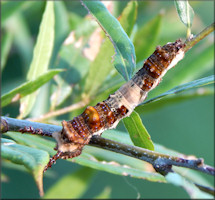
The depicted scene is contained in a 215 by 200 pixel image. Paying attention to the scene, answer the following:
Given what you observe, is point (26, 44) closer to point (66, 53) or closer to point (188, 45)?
point (66, 53)

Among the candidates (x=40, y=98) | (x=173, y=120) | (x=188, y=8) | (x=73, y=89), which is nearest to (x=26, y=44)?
(x=40, y=98)

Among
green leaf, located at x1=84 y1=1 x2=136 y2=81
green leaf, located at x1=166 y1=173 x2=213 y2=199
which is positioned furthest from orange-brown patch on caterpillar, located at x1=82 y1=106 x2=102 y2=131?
green leaf, located at x1=166 y1=173 x2=213 y2=199

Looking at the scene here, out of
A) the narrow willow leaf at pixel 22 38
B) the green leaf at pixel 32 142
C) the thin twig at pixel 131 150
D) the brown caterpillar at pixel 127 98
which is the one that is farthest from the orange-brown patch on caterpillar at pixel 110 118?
the narrow willow leaf at pixel 22 38

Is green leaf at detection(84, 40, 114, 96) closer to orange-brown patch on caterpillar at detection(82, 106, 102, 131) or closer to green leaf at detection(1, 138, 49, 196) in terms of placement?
orange-brown patch on caterpillar at detection(82, 106, 102, 131)

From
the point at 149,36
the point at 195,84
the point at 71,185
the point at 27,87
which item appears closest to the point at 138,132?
the point at 195,84

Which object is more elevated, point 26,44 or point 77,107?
point 26,44

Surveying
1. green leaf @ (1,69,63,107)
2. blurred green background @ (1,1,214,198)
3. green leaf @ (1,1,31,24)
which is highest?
green leaf @ (1,1,31,24)

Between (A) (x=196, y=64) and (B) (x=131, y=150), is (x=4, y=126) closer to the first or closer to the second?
(B) (x=131, y=150)

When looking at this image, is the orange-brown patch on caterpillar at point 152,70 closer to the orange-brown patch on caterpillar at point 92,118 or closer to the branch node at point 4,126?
the orange-brown patch on caterpillar at point 92,118
